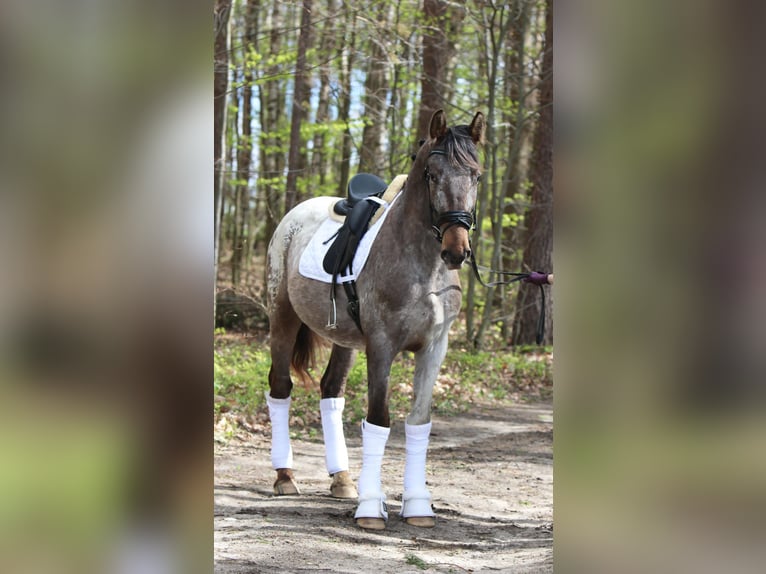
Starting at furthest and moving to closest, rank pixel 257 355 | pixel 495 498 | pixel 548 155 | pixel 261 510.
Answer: pixel 548 155 → pixel 257 355 → pixel 495 498 → pixel 261 510

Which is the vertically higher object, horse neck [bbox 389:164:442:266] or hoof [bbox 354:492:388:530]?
horse neck [bbox 389:164:442:266]

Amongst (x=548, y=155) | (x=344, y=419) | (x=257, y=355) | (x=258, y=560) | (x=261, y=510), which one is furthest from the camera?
(x=548, y=155)

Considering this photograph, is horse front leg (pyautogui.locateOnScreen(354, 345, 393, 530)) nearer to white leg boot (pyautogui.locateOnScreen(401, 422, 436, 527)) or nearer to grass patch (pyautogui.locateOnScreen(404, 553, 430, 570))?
white leg boot (pyautogui.locateOnScreen(401, 422, 436, 527))

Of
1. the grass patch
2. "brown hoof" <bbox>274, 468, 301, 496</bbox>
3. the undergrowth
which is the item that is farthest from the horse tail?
the grass patch

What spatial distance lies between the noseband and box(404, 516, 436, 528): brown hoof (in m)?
1.77

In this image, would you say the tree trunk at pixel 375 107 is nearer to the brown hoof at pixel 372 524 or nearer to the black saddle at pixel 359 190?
the black saddle at pixel 359 190

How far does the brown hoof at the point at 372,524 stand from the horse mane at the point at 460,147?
2.21m

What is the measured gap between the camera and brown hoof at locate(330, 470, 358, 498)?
17.9 feet

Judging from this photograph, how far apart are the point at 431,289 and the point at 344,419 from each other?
4.01 meters
